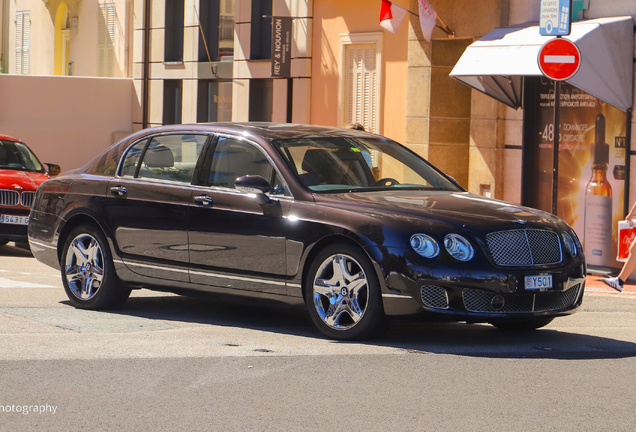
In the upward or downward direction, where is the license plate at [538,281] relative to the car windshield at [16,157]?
downward

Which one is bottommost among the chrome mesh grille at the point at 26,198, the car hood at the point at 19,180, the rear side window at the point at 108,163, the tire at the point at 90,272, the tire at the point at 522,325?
the tire at the point at 522,325

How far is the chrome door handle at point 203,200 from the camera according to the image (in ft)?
28.5

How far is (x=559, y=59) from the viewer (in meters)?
12.8

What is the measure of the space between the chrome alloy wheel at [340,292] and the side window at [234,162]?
3.60 feet

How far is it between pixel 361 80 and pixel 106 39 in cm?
1302

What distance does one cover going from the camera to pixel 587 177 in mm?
15664

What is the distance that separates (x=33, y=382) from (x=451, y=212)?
10.2ft

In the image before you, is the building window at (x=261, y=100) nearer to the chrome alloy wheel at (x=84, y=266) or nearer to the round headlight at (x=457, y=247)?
the chrome alloy wheel at (x=84, y=266)

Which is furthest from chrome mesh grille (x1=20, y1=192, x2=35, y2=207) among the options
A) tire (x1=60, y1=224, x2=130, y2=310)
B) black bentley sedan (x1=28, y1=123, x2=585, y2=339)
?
tire (x1=60, y1=224, x2=130, y2=310)

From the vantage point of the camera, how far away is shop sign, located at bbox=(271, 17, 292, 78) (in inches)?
902

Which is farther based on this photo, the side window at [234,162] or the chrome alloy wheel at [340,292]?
the side window at [234,162]

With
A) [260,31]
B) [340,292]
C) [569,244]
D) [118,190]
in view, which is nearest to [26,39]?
[260,31]

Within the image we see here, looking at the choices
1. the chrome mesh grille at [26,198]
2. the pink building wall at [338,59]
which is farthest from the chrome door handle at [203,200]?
the pink building wall at [338,59]

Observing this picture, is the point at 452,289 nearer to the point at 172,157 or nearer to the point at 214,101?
the point at 172,157
